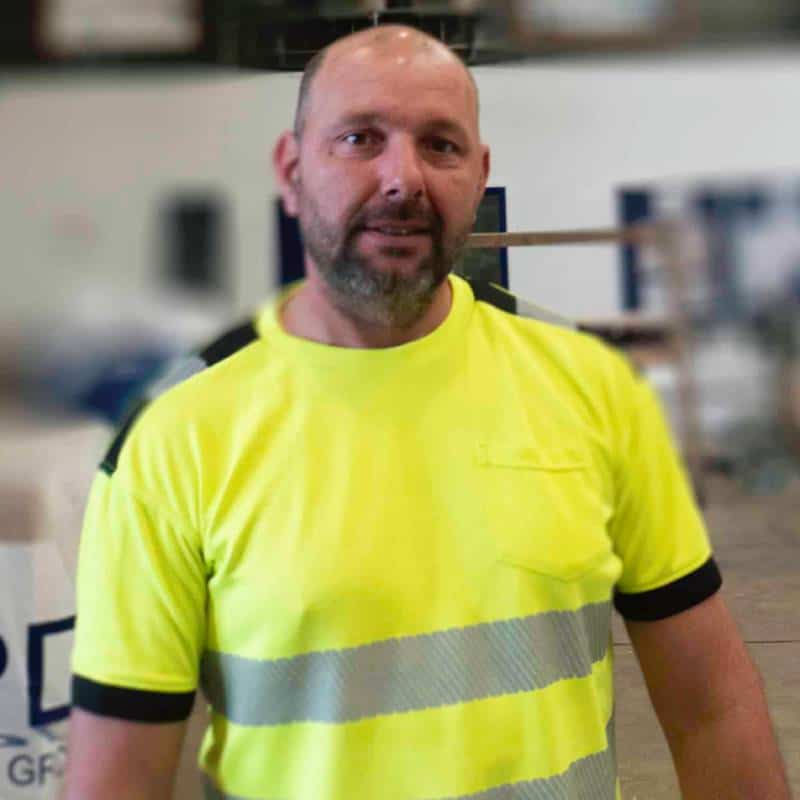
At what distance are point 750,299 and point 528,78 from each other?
8.3 inches

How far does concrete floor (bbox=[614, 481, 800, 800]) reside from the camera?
0.77 m

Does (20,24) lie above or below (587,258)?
above

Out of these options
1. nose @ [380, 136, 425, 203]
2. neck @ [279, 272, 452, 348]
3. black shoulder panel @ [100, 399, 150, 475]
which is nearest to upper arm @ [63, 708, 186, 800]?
black shoulder panel @ [100, 399, 150, 475]

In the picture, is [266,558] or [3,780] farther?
[3,780]

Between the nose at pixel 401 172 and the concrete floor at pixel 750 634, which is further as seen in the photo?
the concrete floor at pixel 750 634

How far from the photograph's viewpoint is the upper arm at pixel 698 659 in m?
0.77

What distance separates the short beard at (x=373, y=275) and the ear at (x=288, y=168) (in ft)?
0.05

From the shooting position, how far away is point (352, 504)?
67cm

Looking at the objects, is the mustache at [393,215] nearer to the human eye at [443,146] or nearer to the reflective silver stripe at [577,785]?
the human eye at [443,146]

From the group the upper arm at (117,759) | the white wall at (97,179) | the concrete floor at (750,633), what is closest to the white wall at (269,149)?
the white wall at (97,179)

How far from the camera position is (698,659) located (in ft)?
2.53

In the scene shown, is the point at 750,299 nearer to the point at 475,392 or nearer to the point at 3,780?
the point at 475,392

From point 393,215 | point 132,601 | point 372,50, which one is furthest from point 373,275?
point 132,601

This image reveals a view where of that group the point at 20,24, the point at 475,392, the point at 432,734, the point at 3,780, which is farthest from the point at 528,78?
the point at 3,780
